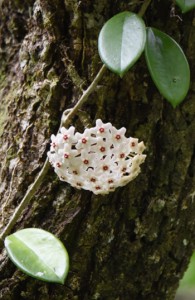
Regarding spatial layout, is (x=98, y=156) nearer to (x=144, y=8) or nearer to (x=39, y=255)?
(x=39, y=255)

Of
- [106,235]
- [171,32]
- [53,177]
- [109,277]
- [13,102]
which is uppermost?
[171,32]

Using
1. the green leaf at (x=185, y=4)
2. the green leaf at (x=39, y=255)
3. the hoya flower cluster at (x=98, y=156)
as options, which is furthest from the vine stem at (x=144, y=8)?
the green leaf at (x=39, y=255)

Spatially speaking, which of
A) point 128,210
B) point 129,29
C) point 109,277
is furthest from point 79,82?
point 109,277

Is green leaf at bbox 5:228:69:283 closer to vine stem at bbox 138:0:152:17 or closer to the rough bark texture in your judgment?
the rough bark texture

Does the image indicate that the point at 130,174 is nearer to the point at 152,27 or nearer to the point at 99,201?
the point at 99,201


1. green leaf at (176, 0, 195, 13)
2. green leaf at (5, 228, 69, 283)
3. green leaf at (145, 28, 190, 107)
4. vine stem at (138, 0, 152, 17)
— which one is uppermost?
green leaf at (176, 0, 195, 13)

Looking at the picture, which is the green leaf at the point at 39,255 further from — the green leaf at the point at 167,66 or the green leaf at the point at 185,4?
the green leaf at the point at 185,4

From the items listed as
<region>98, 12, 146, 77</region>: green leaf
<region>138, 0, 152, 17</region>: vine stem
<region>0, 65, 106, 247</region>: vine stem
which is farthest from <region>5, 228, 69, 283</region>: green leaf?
<region>138, 0, 152, 17</region>: vine stem
